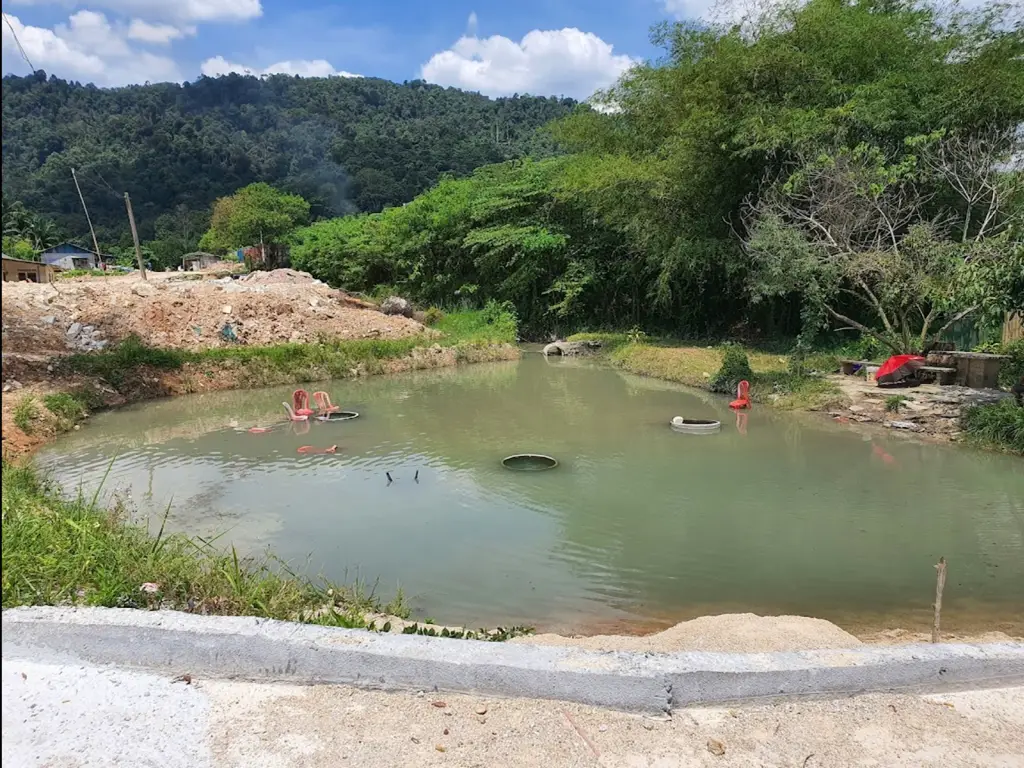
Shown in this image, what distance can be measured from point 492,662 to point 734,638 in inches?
64.1

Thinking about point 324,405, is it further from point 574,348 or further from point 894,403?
point 574,348

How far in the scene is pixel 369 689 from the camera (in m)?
2.33

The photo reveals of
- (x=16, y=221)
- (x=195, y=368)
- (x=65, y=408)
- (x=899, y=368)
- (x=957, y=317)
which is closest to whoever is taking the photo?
(x=65, y=408)

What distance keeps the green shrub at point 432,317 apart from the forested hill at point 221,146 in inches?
873

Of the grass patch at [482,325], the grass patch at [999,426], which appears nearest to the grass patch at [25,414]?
the grass patch at [482,325]

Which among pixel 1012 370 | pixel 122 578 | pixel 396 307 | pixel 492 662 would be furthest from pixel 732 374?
pixel 396 307

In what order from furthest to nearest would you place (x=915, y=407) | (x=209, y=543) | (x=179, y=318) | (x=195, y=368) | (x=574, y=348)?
(x=574, y=348), (x=179, y=318), (x=195, y=368), (x=915, y=407), (x=209, y=543)

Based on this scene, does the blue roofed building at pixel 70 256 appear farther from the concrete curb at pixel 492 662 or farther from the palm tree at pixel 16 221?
the concrete curb at pixel 492 662

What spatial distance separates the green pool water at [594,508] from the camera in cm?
462

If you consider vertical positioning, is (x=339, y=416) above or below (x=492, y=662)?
below

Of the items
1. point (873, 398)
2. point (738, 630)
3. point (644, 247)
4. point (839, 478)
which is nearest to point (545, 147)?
point (644, 247)

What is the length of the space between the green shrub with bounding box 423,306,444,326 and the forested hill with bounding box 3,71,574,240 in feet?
72.7

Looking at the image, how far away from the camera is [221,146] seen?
183 feet

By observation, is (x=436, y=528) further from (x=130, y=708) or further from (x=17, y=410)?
(x=17, y=410)
